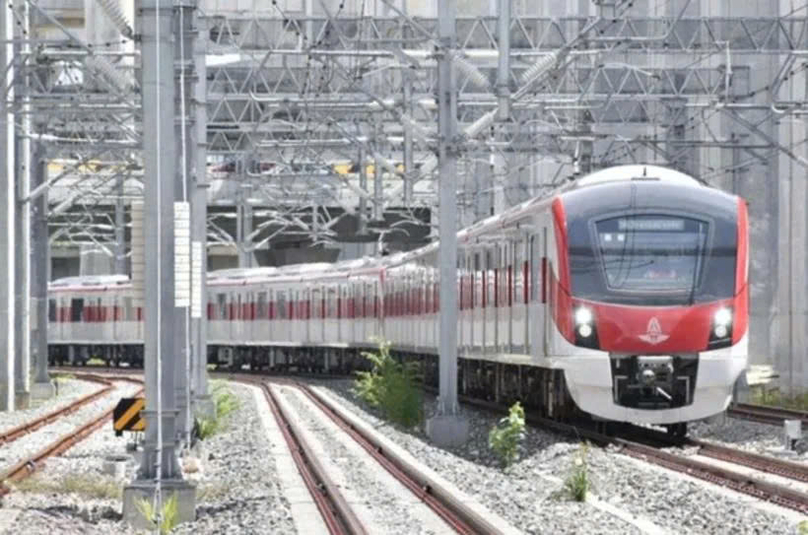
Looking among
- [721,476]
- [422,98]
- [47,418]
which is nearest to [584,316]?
[721,476]

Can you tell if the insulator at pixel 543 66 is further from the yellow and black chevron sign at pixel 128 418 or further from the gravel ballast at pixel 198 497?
the yellow and black chevron sign at pixel 128 418

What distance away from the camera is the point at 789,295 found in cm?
3747

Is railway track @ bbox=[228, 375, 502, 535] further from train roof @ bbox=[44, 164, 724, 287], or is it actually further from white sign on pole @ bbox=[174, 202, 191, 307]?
train roof @ bbox=[44, 164, 724, 287]

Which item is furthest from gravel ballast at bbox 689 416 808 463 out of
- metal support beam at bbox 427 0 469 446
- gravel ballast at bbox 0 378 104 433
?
gravel ballast at bbox 0 378 104 433

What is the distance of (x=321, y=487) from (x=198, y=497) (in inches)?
50.0

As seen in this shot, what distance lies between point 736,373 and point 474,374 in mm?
11609

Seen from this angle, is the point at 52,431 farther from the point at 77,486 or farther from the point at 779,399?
the point at 779,399

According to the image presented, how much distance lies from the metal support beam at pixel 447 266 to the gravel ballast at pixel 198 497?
87.5 inches

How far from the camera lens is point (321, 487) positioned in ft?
60.1

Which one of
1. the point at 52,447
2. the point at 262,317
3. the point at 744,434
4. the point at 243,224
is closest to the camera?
the point at 52,447

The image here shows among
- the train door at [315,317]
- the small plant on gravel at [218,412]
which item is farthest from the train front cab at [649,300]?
the train door at [315,317]

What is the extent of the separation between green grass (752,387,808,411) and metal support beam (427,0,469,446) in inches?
291

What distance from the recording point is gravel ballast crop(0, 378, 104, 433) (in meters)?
32.1

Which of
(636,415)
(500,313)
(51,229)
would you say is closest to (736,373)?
(636,415)
